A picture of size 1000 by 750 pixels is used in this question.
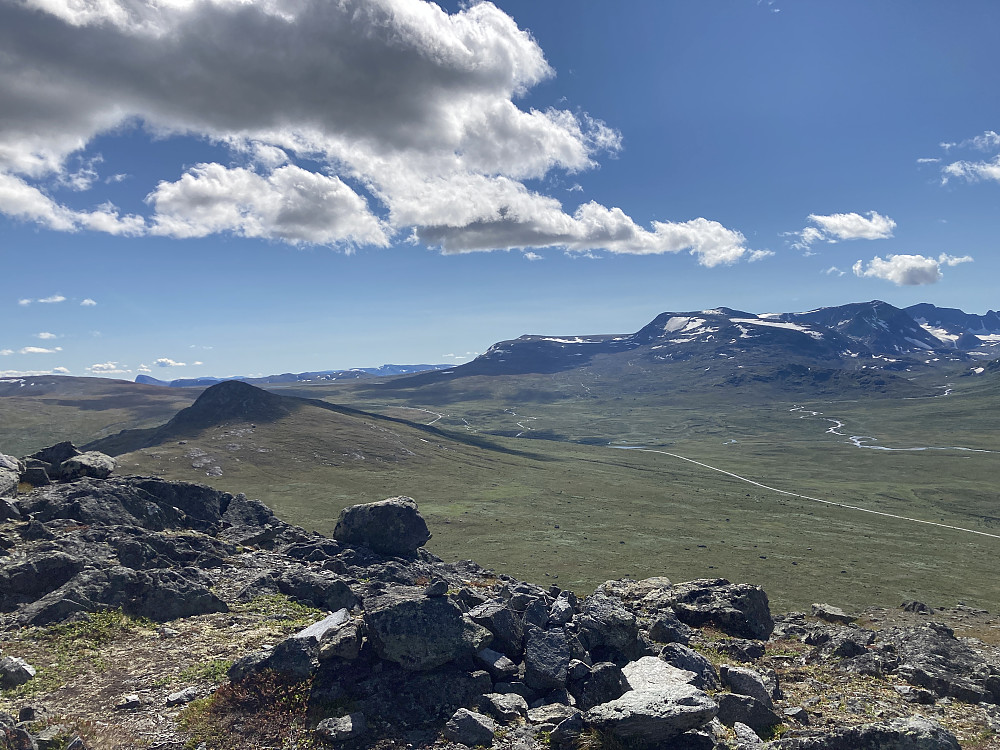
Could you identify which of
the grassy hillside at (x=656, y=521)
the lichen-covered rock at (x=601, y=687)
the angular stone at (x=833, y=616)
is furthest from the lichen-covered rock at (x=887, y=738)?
the grassy hillside at (x=656, y=521)

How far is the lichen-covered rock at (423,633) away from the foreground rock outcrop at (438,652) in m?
0.06

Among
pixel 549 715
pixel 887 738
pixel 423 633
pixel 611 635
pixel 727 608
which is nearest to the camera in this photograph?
pixel 887 738

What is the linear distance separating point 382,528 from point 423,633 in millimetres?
24601

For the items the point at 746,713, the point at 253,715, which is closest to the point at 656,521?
the point at 746,713

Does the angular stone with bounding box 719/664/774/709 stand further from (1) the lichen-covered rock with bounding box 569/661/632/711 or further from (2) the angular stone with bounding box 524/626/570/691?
(2) the angular stone with bounding box 524/626/570/691

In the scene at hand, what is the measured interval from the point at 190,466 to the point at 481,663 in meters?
165

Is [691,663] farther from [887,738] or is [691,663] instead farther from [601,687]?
[887,738]

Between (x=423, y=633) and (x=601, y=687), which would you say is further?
(x=423, y=633)

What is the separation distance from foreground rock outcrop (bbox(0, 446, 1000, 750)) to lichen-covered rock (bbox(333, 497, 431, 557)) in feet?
17.2

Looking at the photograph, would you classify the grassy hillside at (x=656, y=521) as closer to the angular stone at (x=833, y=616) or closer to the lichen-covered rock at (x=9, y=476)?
the angular stone at (x=833, y=616)

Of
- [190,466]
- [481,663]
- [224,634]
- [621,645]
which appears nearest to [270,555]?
[224,634]

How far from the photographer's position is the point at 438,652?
2095cm

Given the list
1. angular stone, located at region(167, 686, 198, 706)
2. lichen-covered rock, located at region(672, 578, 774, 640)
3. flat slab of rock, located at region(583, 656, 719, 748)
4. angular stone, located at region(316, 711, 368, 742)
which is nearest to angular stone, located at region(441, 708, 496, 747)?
angular stone, located at region(316, 711, 368, 742)

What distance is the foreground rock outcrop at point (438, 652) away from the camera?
17938mm
